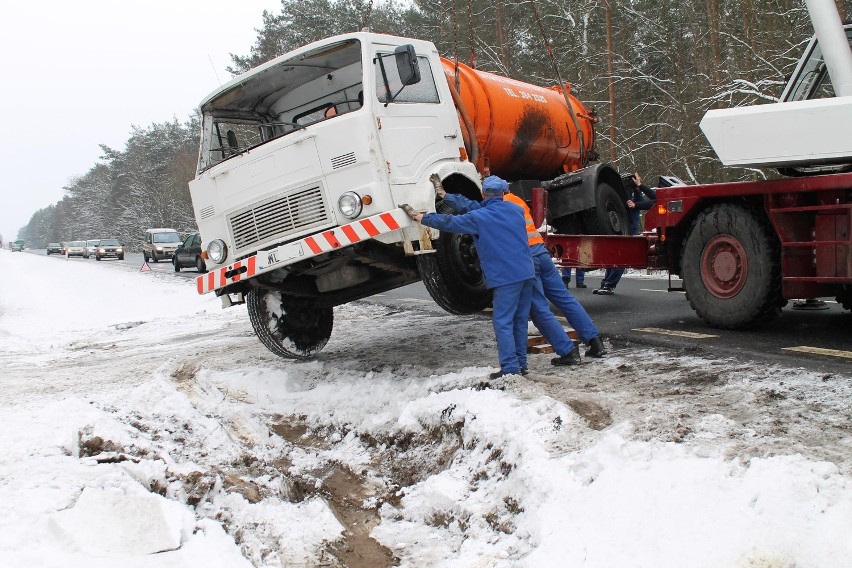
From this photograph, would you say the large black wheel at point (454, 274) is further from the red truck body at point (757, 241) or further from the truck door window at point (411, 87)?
the red truck body at point (757, 241)

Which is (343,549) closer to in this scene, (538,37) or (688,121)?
(688,121)

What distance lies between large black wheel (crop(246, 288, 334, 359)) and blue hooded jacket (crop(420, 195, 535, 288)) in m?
2.21

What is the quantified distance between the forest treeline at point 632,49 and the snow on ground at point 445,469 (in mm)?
3691

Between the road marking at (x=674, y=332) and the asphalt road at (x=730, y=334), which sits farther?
the road marking at (x=674, y=332)

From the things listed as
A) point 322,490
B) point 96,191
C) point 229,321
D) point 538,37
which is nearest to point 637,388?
point 322,490

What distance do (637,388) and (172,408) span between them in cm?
335

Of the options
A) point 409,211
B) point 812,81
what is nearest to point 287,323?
point 409,211

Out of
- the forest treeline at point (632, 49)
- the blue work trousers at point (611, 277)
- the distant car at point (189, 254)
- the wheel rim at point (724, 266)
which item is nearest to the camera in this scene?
the wheel rim at point (724, 266)

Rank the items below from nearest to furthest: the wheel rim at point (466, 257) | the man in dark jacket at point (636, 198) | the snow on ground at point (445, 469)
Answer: the snow on ground at point (445, 469) → the wheel rim at point (466, 257) → the man in dark jacket at point (636, 198)

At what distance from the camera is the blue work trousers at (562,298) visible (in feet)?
20.2

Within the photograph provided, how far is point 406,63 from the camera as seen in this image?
5.63 metres

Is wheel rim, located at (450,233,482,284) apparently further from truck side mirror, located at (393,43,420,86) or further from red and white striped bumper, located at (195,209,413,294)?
truck side mirror, located at (393,43,420,86)

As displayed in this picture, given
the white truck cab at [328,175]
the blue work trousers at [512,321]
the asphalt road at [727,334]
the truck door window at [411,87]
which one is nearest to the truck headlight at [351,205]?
the white truck cab at [328,175]

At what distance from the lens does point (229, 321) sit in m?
11.7
